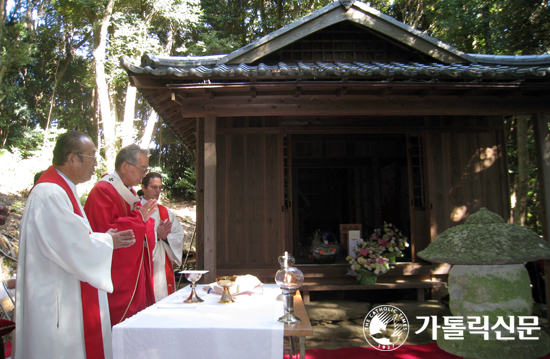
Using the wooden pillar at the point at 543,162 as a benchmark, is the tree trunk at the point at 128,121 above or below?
above

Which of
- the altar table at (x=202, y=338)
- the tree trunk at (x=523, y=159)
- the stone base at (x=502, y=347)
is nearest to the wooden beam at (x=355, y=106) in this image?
the stone base at (x=502, y=347)

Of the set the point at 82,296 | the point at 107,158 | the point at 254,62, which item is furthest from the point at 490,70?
the point at 107,158

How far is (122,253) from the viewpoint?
2.87 meters

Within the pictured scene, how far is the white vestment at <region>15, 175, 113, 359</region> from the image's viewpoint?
226 centimetres

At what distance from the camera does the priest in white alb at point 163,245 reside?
149 inches

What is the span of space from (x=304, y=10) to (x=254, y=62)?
39.6ft

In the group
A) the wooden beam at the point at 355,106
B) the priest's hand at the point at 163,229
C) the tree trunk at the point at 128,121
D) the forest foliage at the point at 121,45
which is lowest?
the priest's hand at the point at 163,229

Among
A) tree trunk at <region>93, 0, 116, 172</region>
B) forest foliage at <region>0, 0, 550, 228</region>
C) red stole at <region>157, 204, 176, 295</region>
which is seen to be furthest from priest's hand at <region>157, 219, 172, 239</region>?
tree trunk at <region>93, 0, 116, 172</region>

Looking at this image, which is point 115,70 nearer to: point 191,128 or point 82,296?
point 191,128

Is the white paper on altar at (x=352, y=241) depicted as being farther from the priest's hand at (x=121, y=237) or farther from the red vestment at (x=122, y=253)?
the priest's hand at (x=121, y=237)

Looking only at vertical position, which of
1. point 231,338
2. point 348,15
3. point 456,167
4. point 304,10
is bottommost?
point 231,338

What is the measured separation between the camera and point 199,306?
2.51 metres

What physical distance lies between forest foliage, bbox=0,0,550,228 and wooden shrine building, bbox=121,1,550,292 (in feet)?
19.9

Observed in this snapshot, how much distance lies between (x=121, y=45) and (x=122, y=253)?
14.6 metres
